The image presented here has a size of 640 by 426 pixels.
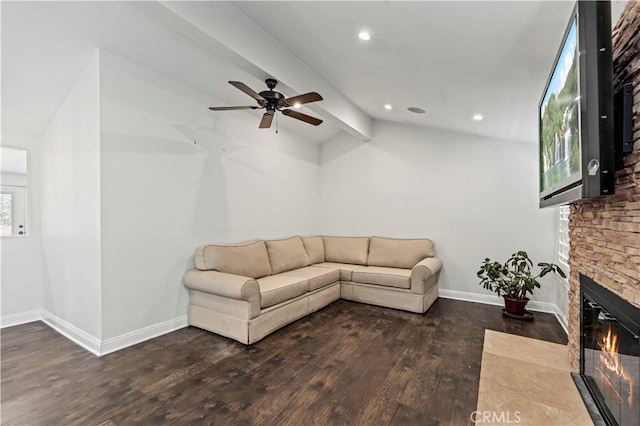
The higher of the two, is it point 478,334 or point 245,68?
point 245,68

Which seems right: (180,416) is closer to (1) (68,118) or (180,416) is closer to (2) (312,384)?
(2) (312,384)

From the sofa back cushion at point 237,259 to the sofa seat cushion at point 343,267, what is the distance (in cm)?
112

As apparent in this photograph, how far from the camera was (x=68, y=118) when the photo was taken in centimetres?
329

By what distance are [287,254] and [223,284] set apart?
157 cm

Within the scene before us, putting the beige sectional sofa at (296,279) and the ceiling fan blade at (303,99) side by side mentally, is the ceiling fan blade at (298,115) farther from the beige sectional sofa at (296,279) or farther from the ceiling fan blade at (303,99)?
the beige sectional sofa at (296,279)

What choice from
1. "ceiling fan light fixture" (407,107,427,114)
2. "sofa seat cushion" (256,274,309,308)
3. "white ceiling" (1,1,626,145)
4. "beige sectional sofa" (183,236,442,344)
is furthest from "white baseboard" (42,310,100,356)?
"ceiling fan light fixture" (407,107,427,114)

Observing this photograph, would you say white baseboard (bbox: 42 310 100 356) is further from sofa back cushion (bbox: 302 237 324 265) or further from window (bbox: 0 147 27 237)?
sofa back cushion (bbox: 302 237 324 265)

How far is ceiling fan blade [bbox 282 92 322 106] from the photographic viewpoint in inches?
107

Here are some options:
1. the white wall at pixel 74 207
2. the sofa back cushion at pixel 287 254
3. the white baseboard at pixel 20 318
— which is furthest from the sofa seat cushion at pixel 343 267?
the white baseboard at pixel 20 318

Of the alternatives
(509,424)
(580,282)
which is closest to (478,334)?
(580,282)

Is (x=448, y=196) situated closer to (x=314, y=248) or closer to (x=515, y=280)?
(x=515, y=280)

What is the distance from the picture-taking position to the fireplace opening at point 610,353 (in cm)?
129

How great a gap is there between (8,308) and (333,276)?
13.1 feet

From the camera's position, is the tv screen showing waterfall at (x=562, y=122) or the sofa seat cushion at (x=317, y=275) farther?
the sofa seat cushion at (x=317, y=275)
